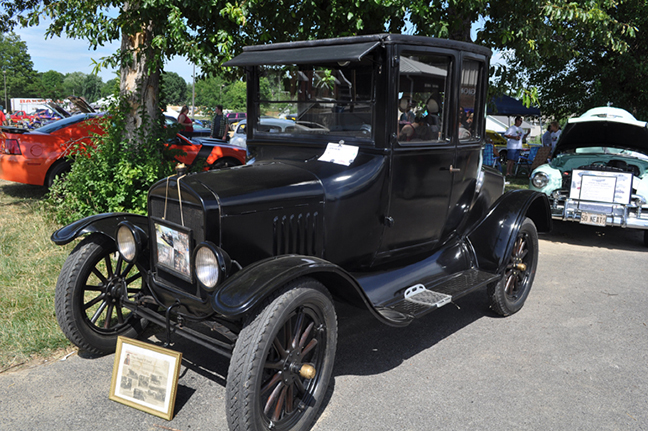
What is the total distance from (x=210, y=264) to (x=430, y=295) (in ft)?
5.25

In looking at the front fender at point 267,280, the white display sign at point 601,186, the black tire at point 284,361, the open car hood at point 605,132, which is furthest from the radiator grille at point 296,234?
the open car hood at point 605,132

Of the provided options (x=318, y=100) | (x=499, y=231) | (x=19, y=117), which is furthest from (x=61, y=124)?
(x=19, y=117)

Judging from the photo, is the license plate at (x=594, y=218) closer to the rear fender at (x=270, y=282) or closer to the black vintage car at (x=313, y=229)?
the black vintage car at (x=313, y=229)

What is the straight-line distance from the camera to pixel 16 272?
4742 millimetres

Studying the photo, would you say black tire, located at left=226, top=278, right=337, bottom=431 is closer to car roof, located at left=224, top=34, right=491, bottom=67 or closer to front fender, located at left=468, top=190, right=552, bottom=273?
car roof, located at left=224, top=34, right=491, bottom=67

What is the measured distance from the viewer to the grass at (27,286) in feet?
11.4

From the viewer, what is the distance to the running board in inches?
125

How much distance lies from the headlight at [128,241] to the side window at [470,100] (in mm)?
2450

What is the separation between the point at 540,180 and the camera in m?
7.33

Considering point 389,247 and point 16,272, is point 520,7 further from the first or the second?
point 16,272

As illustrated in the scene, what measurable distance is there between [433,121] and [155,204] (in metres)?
2.03

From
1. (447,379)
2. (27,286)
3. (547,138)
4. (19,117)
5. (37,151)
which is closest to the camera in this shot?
(447,379)

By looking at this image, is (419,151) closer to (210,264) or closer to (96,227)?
(210,264)

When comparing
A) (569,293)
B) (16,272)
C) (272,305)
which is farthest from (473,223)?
(16,272)
